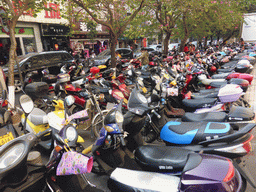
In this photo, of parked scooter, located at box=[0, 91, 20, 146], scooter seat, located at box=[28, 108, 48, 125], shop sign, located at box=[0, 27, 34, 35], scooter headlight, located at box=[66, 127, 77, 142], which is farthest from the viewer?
shop sign, located at box=[0, 27, 34, 35]

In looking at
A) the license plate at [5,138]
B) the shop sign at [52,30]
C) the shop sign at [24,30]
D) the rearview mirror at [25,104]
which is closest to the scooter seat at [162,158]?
the rearview mirror at [25,104]

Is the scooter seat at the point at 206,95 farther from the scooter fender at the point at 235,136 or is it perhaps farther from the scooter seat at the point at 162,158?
the scooter seat at the point at 162,158

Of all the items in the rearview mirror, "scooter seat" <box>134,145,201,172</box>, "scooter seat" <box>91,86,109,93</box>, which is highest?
the rearview mirror

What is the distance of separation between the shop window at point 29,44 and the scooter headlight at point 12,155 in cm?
1384

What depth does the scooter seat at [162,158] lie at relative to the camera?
1.99m

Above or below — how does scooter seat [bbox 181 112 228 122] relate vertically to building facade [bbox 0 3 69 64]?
below

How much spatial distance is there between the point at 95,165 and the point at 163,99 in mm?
2041

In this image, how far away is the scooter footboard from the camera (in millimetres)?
1729

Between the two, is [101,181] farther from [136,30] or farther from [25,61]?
[136,30]

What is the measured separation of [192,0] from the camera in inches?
368

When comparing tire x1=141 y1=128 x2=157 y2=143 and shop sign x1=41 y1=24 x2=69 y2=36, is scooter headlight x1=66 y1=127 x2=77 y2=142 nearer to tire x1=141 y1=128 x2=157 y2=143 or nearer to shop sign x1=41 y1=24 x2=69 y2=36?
tire x1=141 y1=128 x2=157 y2=143

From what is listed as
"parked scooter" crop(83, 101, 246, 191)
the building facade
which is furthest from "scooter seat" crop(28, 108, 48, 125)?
the building facade

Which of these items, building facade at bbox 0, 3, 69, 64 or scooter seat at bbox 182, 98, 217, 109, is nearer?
scooter seat at bbox 182, 98, 217, 109

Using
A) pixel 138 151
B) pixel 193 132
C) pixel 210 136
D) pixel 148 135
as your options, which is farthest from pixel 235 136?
pixel 148 135
